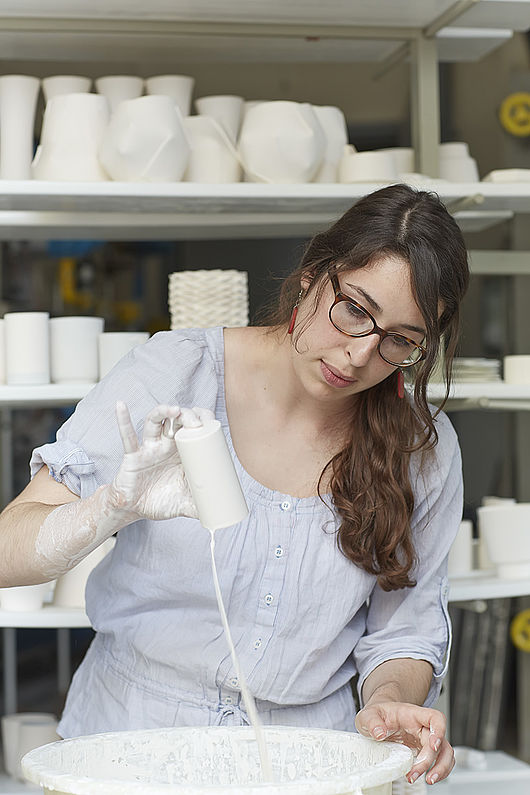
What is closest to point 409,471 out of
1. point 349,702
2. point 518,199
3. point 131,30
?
point 349,702

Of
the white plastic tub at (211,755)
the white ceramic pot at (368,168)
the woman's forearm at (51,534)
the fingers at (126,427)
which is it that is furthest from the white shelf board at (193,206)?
the white plastic tub at (211,755)

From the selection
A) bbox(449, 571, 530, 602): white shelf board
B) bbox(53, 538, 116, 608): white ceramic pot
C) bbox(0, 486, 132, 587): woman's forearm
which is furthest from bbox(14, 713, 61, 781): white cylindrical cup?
bbox(0, 486, 132, 587): woman's forearm

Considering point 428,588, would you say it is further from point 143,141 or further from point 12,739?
point 12,739

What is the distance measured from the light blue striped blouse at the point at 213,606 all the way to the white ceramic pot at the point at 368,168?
0.68 m

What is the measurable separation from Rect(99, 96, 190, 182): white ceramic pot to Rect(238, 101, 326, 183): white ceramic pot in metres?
0.14

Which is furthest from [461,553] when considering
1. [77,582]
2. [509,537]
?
[77,582]

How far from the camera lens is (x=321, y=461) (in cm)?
141

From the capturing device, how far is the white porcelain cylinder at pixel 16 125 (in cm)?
194

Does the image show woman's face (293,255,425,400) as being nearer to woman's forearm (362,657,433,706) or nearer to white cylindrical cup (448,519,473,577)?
woman's forearm (362,657,433,706)

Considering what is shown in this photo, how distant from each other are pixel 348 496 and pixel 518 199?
90 centimetres

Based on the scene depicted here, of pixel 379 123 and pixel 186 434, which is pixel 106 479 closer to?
pixel 186 434

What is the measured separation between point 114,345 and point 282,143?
18.9 inches

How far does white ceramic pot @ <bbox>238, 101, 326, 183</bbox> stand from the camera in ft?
6.22

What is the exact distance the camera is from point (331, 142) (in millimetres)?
2035
